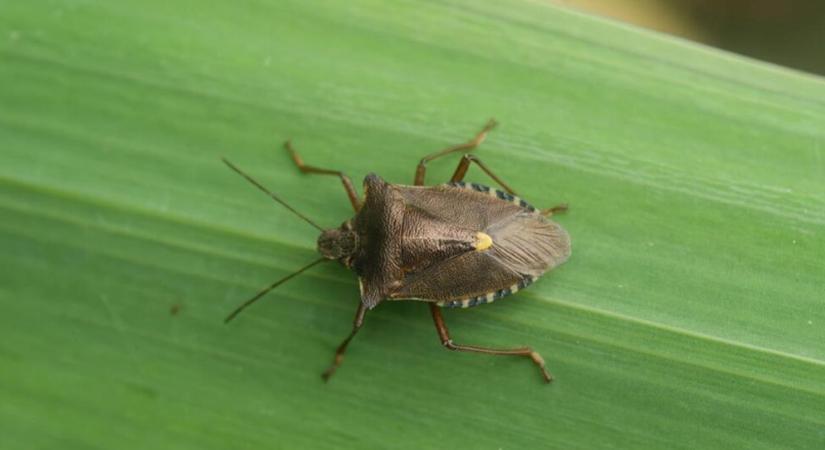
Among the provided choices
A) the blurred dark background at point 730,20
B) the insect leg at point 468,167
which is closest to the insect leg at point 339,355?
the insect leg at point 468,167

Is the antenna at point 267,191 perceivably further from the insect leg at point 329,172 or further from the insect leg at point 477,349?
the insect leg at point 477,349

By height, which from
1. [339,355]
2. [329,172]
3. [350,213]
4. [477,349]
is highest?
[329,172]

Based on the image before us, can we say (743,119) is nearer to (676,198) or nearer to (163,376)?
(676,198)

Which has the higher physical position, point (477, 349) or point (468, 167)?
point (468, 167)

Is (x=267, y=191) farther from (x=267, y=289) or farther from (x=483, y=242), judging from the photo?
(x=483, y=242)

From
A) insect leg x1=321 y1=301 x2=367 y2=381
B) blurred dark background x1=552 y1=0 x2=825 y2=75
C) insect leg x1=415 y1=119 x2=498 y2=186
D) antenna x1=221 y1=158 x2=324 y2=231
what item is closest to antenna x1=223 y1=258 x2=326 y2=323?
antenna x1=221 y1=158 x2=324 y2=231

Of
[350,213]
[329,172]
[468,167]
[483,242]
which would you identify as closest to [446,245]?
[483,242]
